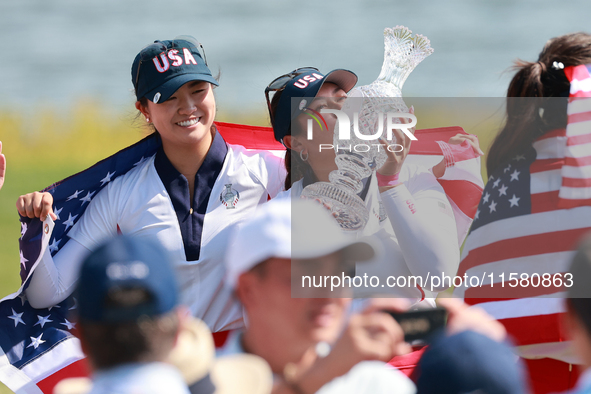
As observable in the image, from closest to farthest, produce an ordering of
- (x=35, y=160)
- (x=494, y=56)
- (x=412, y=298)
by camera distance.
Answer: (x=412, y=298) < (x=35, y=160) < (x=494, y=56)

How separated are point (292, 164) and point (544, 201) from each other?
1.06 meters

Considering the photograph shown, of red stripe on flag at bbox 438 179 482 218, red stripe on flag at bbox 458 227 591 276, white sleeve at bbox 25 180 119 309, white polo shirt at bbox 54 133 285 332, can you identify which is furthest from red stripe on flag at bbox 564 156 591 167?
white sleeve at bbox 25 180 119 309

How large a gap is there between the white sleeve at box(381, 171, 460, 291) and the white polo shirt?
0.68 metres

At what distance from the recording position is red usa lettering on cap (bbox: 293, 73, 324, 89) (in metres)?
2.65

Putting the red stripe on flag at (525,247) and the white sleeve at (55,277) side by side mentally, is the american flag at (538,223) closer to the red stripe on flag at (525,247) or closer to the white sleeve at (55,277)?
the red stripe on flag at (525,247)

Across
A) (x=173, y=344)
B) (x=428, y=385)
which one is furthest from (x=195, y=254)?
(x=428, y=385)

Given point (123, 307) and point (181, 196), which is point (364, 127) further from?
point (123, 307)

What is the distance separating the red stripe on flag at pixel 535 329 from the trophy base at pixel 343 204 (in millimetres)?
617

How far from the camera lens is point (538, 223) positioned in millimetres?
2053

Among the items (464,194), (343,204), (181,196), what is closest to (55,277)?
(181,196)

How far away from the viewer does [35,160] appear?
8.69 metres

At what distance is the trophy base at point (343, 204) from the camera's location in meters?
2.34

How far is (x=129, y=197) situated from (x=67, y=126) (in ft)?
22.5

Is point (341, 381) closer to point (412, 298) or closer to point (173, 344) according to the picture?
point (173, 344)
